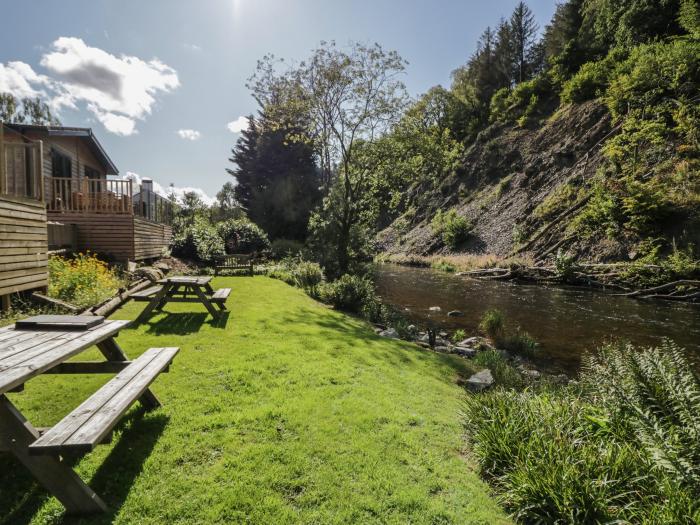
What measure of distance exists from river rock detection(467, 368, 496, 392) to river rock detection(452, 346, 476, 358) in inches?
94.2

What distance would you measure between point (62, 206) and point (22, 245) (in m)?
7.88

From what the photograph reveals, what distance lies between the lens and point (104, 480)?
109 inches

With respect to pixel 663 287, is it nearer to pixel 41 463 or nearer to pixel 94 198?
pixel 41 463

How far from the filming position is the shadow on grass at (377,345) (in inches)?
278

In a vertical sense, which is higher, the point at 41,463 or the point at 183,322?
the point at 41,463

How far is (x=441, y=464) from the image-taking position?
11.5 ft

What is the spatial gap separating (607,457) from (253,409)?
3.52 metres

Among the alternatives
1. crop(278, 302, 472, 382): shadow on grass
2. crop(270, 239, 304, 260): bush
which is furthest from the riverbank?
crop(278, 302, 472, 382): shadow on grass

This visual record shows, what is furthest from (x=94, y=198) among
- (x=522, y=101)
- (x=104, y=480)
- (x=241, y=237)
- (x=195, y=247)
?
(x=522, y=101)

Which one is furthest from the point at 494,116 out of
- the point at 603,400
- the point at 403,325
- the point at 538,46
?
the point at 603,400

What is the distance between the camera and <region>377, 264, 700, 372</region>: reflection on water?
9.94 metres

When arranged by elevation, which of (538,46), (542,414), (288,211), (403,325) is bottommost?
(403,325)

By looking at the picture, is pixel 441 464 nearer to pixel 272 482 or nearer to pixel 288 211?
pixel 272 482

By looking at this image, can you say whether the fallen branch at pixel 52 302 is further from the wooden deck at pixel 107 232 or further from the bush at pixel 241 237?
the bush at pixel 241 237
